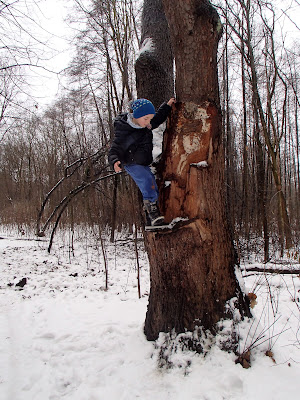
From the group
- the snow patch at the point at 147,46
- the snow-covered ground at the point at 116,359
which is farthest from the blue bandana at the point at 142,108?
the snow-covered ground at the point at 116,359

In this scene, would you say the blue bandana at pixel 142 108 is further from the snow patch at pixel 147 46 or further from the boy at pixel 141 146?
the snow patch at pixel 147 46

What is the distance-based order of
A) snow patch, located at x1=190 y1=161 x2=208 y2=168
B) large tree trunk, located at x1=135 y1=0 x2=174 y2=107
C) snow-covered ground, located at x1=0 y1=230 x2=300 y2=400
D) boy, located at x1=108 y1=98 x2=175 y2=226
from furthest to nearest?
large tree trunk, located at x1=135 y1=0 x2=174 y2=107 < boy, located at x1=108 y1=98 x2=175 y2=226 < snow patch, located at x1=190 y1=161 x2=208 y2=168 < snow-covered ground, located at x1=0 y1=230 x2=300 y2=400

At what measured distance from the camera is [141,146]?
2.23m

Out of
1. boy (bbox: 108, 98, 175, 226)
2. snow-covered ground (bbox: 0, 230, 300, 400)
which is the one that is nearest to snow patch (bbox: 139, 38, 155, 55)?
boy (bbox: 108, 98, 175, 226)

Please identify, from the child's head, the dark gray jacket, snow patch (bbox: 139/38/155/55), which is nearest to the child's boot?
the dark gray jacket

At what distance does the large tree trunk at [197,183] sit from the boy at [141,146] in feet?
0.46

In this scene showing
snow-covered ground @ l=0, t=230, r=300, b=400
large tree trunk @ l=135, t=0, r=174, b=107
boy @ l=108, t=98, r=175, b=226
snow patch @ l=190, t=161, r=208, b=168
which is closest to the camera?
snow-covered ground @ l=0, t=230, r=300, b=400

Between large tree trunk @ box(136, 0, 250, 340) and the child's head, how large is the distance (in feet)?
0.72

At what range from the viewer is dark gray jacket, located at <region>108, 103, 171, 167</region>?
2.17 m

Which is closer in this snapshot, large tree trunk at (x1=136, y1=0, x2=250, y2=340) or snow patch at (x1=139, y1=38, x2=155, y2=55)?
large tree trunk at (x1=136, y1=0, x2=250, y2=340)

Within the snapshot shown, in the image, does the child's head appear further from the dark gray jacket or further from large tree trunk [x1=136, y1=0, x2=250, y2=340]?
large tree trunk [x1=136, y1=0, x2=250, y2=340]

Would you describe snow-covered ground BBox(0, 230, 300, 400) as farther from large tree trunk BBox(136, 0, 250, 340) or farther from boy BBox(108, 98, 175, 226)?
boy BBox(108, 98, 175, 226)

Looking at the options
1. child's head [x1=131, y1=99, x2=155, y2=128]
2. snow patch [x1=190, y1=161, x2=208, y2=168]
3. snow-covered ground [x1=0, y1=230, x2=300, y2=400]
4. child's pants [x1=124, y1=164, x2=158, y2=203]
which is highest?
child's head [x1=131, y1=99, x2=155, y2=128]

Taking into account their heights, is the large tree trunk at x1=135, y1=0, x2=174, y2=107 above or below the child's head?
above
